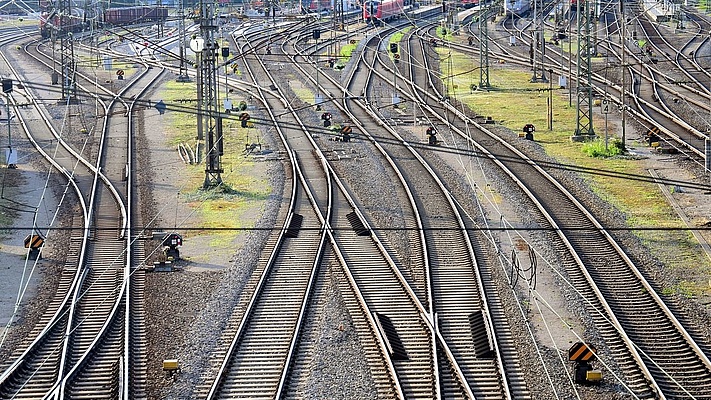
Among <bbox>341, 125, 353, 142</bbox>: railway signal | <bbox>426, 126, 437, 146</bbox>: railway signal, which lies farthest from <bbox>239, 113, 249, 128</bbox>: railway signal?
<bbox>426, 126, 437, 146</bbox>: railway signal

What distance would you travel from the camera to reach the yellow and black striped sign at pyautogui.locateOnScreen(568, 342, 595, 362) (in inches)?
586

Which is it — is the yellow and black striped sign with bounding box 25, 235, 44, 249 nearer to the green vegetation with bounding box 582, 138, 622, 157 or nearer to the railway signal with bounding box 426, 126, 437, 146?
the railway signal with bounding box 426, 126, 437, 146

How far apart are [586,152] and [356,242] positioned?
11763 millimetres

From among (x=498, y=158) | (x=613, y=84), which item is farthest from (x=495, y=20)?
(x=498, y=158)

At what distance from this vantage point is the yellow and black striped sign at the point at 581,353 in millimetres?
14883

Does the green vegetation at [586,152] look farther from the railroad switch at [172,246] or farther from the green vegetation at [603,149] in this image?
the railroad switch at [172,246]

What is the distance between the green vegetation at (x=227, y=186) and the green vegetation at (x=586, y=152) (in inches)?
288

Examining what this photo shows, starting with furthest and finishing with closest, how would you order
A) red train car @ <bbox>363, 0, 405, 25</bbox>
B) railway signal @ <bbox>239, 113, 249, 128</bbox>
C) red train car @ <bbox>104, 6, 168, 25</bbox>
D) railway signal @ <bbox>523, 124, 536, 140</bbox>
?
1. red train car @ <bbox>363, 0, 405, 25</bbox>
2. red train car @ <bbox>104, 6, 168, 25</bbox>
3. railway signal @ <bbox>239, 113, 249, 128</bbox>
4. railway signal @ <bbox>523, 124, 536, 140</bbox>

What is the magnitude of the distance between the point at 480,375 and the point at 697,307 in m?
4.47

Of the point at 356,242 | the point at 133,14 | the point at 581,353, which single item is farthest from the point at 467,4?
the point at 581,353

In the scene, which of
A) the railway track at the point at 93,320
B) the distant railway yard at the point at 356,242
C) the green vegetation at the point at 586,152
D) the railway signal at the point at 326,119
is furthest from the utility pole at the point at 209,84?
the railway signal at the point at 326,119

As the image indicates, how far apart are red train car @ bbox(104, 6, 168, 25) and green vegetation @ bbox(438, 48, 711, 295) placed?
28.3 metres

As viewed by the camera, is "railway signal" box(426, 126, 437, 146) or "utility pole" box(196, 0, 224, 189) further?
"railway signal" box(426, 126, 437, 146)

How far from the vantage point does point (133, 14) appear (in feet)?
266
